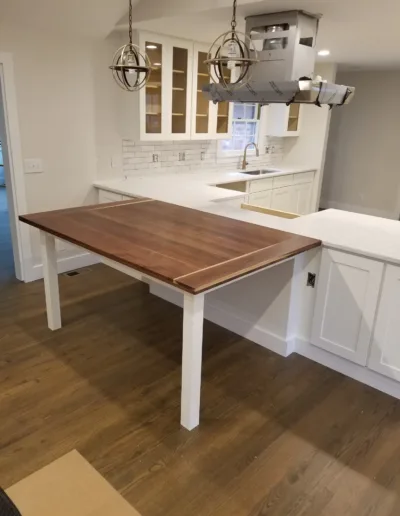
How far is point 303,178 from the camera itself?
5.60 metres

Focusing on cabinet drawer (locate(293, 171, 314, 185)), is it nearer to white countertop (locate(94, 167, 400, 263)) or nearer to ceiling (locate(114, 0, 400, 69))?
white countertop (locate(94, 167, 400, 263))

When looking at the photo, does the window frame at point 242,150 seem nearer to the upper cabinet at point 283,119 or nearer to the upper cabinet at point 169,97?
the upper cabinet at point 283,119

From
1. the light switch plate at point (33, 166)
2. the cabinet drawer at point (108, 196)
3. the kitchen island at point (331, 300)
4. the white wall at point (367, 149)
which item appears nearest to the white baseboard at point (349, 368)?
the kitchen island at point (331, 300)

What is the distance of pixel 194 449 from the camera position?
2.00 meters

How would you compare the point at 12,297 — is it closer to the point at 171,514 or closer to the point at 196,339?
the point at 196,339

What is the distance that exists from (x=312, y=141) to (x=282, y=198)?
1.16m

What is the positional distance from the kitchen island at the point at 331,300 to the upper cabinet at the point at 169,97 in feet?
4.25

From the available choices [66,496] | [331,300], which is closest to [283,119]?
[331,300]

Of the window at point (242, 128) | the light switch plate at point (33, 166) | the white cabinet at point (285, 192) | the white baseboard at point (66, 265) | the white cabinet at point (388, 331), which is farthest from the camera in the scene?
the window at point (242, 128)

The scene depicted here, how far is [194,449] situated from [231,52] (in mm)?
1932

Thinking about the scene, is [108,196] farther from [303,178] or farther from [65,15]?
[303,178]

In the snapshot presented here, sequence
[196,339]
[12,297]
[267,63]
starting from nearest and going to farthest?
[196,339], [267,63], [12,297]

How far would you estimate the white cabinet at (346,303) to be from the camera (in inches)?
92.2

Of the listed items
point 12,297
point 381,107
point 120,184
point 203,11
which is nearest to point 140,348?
point 12,297
